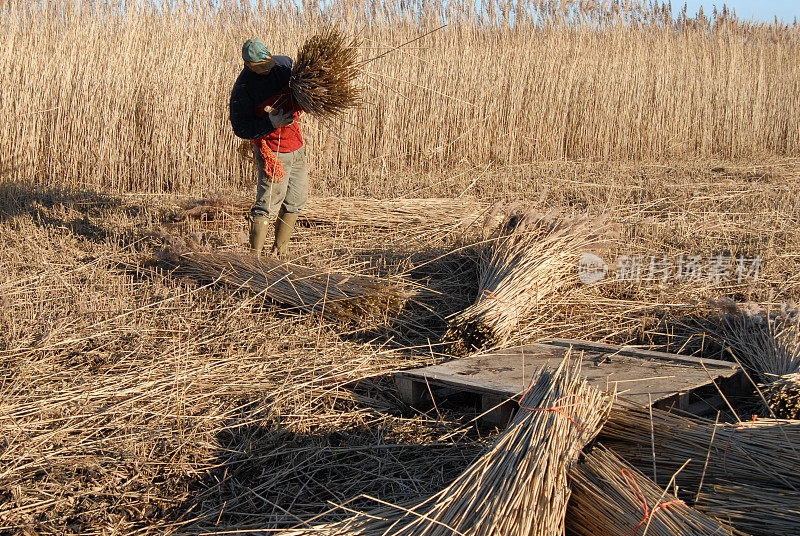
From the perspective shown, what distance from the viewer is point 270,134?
4.64 m

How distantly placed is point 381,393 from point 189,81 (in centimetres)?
554

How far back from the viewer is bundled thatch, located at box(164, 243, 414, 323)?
392 centimetres

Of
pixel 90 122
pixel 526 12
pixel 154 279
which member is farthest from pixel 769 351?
pixel 526 12

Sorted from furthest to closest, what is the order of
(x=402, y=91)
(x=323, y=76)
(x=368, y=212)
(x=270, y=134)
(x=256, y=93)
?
(x=402, y=91) < (x=368, y=212) < (x=270, y=134) < (x=256, y=93) < (x=323, y=76)

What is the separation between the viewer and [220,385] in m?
3.13

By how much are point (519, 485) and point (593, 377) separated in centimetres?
120

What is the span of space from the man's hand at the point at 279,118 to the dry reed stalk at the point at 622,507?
3045 millimetres

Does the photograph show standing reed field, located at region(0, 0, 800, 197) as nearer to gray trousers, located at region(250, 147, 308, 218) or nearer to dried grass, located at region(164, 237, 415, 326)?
gray trousers, located at region(250, 147, 308, 218)

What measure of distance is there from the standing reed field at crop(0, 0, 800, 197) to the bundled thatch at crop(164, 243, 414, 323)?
217 cm

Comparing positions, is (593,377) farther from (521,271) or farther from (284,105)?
(284,105)

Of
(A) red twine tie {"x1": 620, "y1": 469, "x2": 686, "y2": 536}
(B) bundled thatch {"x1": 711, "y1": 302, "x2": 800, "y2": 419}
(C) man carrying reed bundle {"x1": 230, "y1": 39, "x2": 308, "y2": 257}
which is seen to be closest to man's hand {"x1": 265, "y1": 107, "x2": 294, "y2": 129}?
(C) man carrying reed bundle {"x1": 230, "y1": 39, "x2": 308, "y2": 257}

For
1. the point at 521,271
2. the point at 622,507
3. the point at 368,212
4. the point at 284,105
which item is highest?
the point at 284,105

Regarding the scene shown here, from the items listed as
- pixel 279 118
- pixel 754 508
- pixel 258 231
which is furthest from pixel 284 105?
pixel 754 508

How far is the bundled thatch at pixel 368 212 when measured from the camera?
18.0 feet
